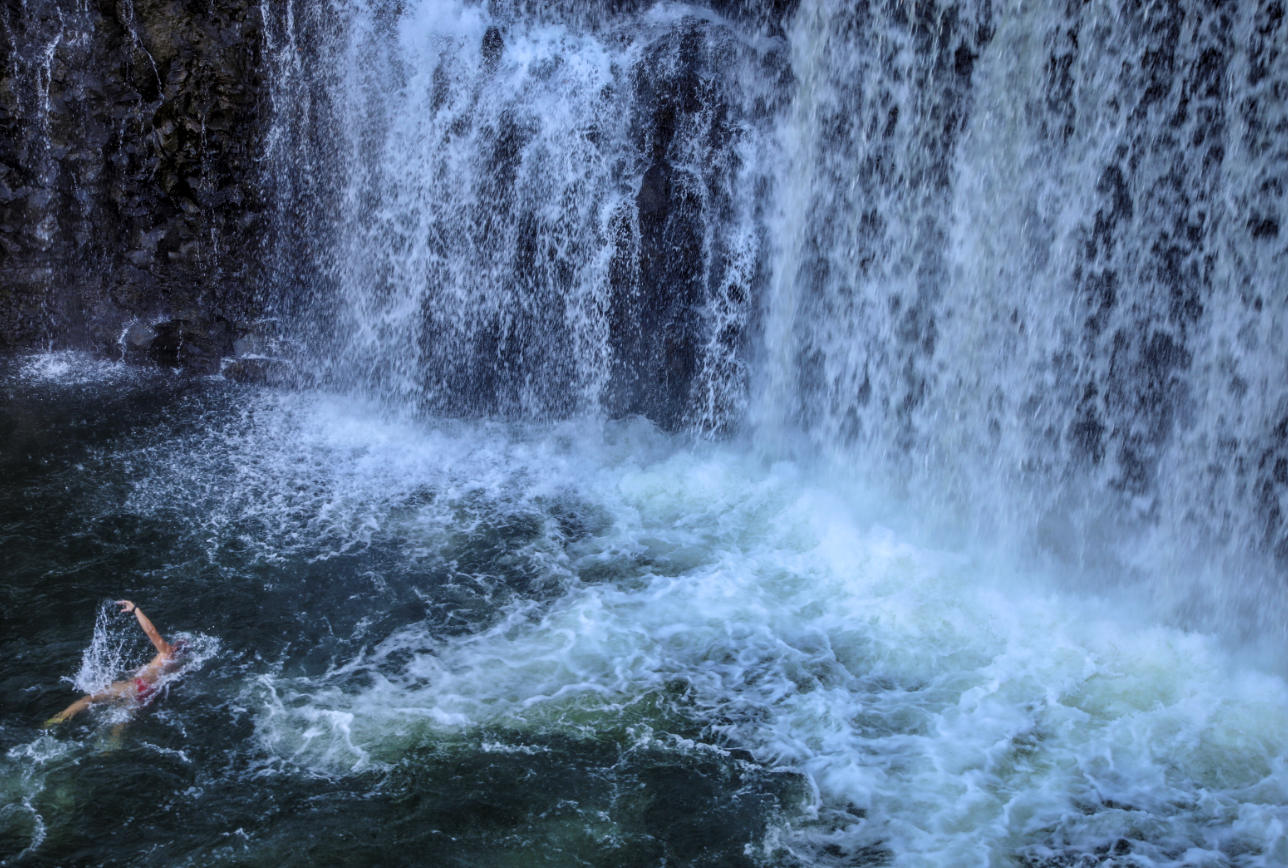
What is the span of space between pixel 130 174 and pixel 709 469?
8.11m

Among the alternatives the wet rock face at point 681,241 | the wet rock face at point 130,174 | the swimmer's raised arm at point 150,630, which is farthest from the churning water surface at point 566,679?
the wet rock face at point 130,174

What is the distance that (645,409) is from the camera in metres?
12.0

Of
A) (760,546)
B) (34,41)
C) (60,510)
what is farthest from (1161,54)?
(34,41)

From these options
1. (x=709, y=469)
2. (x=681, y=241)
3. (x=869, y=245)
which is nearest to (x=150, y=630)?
(x=709, y=469)

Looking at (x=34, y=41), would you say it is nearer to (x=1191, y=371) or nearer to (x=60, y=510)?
(x=60, y=510)

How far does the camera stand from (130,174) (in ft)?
41.2

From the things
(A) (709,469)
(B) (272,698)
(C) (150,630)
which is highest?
(A) (709,469)

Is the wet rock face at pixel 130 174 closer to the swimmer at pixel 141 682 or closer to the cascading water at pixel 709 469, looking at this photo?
the cascading water at pixel 709 469

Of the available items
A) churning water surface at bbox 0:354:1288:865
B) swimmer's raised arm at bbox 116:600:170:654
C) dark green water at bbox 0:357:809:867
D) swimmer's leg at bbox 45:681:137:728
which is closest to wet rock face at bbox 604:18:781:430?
churning water surface at bbox 0:354:1288:865

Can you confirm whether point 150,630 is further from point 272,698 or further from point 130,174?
point 130,174

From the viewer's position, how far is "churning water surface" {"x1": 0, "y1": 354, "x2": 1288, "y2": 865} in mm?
6625

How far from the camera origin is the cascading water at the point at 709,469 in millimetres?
6941

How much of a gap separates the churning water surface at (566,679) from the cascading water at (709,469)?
0.04 meters

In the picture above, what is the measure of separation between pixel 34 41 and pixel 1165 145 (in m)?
12.6
